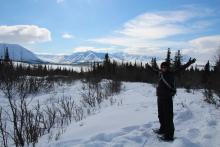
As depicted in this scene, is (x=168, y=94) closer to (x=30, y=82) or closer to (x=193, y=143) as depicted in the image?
(x=193, y=143)

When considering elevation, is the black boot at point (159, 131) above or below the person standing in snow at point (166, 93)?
below

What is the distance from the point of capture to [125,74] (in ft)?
162

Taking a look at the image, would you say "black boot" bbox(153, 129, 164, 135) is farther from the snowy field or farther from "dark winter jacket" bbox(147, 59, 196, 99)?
"dark winter jacket" bbox(147, 59, 196, 99)

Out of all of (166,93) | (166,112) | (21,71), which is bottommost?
(166,112)

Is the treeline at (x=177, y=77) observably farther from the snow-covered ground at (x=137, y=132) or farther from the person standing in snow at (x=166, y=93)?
the person standing in snow at (x=166, y=93)

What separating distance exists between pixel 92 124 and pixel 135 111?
2.62 meters

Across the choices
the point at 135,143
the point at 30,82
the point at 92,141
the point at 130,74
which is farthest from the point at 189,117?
the point at 130,74

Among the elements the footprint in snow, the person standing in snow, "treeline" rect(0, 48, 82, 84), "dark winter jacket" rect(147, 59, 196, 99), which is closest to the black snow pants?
the person standing in snow

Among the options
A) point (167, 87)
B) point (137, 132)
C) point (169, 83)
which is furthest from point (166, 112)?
point (137, 132)

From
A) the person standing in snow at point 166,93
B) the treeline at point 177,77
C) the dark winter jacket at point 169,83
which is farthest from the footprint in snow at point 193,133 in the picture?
the treeline at point 177,77

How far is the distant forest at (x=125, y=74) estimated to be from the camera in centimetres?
955

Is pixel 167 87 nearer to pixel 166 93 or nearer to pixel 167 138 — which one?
pixel 166 93

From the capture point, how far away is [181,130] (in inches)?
287

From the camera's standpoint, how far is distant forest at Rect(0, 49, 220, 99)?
9.55m
